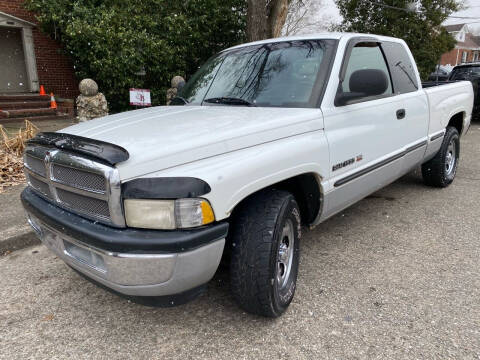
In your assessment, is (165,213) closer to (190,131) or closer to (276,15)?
(190,131)

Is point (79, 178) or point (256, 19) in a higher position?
point (256, 19)

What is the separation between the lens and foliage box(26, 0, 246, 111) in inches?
356

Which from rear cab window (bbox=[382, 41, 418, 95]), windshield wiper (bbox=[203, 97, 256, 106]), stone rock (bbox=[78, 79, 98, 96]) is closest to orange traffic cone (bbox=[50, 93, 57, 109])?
stone rock (bbox=[78, 79, 98, 96])

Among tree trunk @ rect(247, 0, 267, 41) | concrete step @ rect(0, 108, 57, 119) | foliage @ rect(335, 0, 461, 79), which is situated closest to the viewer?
tree trunk @ rect(247, 0, 267, 41)

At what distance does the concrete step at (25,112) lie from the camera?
951 centimetres

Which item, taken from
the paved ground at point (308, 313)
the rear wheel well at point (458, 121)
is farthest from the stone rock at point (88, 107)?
the rear wheel well at point (458, 121)

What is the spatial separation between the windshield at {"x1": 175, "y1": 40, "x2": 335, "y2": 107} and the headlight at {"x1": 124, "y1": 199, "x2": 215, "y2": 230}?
1.25 meters

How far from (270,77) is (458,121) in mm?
3700

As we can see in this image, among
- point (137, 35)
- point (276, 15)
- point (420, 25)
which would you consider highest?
point (420, 25)

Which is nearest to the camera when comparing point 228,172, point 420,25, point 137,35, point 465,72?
point 228,172

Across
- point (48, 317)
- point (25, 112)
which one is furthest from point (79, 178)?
point (25, 112)

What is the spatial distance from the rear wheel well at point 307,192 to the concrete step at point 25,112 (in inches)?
366

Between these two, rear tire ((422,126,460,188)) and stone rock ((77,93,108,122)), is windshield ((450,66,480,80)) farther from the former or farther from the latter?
stone rock ((77,93,108,122))

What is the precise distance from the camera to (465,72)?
11.0 m
